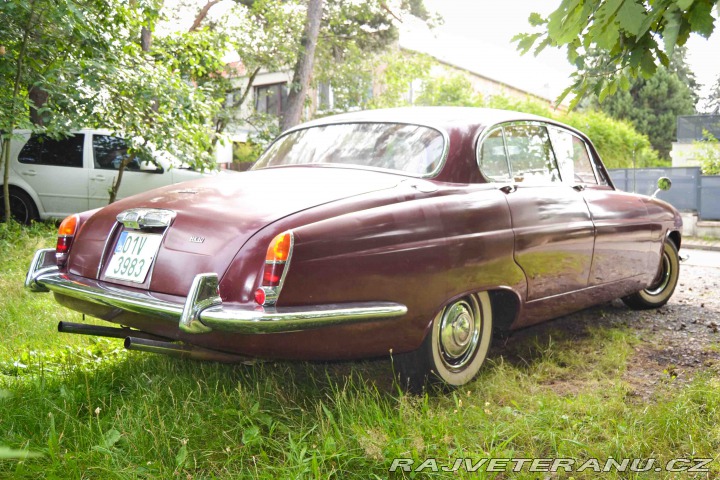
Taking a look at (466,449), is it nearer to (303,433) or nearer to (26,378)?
(303,433)

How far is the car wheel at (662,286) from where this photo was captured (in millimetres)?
5894

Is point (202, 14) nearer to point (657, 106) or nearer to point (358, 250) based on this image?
point (358, 250)

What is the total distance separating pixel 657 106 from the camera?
116ft

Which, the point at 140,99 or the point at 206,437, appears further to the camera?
the point at 140,99

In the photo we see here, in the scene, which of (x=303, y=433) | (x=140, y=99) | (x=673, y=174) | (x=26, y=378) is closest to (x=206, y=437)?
(x=303, y=433)

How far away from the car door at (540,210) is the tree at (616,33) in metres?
0.45

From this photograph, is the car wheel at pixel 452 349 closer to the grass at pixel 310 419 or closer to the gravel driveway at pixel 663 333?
the grass at pixel 310 419

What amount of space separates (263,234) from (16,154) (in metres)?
8.44

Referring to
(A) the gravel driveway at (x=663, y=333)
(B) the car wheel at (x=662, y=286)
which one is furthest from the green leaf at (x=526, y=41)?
(B) the car wheel at (x=662, y=286)

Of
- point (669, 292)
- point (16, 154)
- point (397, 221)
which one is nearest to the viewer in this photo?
point (397, 221)

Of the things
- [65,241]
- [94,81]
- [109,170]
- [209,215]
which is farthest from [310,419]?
[109,170]

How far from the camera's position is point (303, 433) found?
301 cm

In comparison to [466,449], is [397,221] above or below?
above

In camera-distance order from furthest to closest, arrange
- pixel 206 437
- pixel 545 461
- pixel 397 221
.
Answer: pixel 397 221 < pixel 206 437 < pixel 545 461
